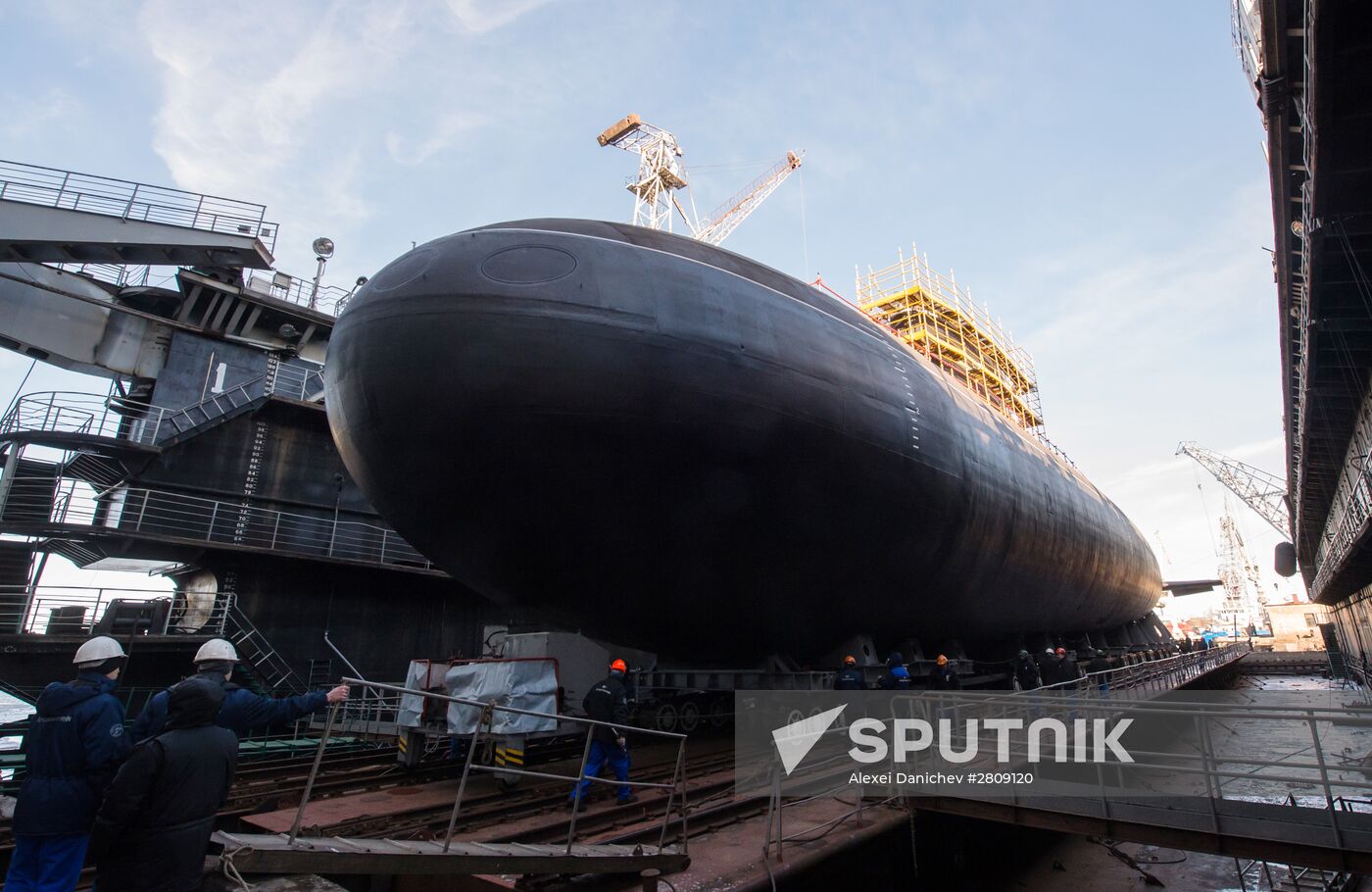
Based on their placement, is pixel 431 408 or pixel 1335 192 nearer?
pixel 431 408

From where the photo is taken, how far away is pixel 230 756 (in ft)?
11.1

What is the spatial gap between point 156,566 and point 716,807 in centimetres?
1410

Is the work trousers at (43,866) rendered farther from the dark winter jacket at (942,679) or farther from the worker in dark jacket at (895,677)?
the dark winter jacket at (942,679)

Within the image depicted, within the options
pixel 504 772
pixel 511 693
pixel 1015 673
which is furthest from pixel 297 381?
pixel 1015 673

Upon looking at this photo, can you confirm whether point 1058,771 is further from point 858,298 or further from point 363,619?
point 858,298

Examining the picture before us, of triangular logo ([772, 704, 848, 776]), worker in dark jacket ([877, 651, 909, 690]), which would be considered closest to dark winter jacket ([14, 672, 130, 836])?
triangular logo ([772, 704, 848, 776])

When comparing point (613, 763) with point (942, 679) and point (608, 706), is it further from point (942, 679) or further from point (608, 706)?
point (942, 679)

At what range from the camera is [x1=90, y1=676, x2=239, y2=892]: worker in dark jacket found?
300 cm

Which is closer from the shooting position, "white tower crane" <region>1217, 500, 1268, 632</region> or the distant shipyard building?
the distant shipyard building

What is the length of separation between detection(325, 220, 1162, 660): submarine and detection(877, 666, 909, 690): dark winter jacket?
29.2 inches

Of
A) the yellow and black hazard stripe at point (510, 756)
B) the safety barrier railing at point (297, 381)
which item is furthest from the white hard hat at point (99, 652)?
the safety barrier railing at point (297, 381)

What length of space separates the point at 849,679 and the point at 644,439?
4222 mm

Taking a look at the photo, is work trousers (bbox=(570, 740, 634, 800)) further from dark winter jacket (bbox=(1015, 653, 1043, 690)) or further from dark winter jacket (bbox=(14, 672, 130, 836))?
dark winter jacket (bbox=(1015, 653, 1043, 690))

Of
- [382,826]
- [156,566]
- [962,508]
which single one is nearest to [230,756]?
[382,826]
